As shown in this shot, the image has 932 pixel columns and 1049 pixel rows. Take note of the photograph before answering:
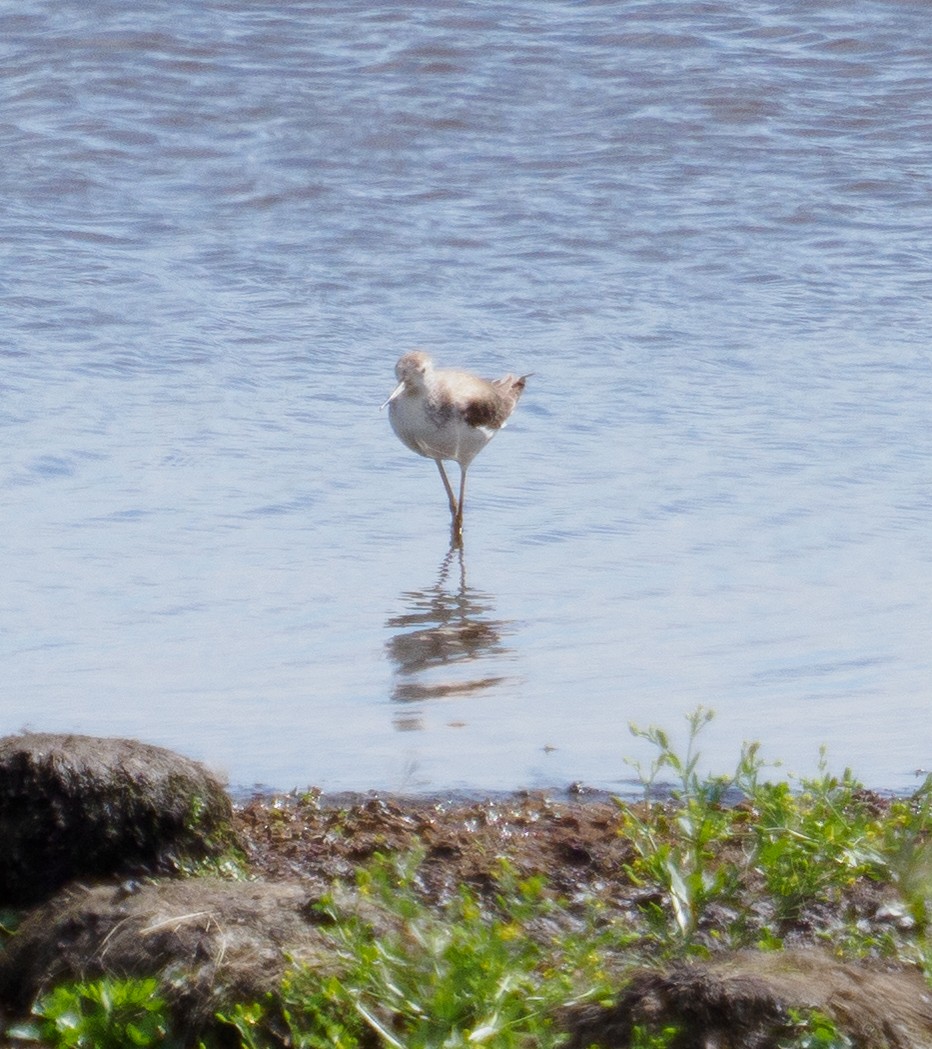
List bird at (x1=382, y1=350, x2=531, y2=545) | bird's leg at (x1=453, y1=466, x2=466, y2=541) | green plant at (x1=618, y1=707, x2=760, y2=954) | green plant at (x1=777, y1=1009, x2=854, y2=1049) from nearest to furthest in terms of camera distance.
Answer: green plant at (x1=777, y1=1009, x2=854, y2=1049) < green plant at (x1=618, y1=707, x2=760, y2=954) < bird's leg at (x1=453, y1=466, x2=466, y2=541) < bird at (x1=382, y1=350, x2=531, y2=545)

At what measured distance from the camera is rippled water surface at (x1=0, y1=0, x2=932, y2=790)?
578 centimetres

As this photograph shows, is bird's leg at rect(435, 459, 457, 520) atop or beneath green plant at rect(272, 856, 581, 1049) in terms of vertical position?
atop

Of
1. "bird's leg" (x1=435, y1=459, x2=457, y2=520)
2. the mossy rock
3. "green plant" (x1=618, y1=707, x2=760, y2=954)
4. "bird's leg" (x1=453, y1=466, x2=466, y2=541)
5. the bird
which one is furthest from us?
the bird

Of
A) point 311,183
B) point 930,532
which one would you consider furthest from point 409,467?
point 311,183

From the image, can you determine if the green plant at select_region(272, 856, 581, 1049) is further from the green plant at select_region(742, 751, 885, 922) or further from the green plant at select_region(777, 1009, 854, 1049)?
the green plant at select_region(742, 751, 885, 922)

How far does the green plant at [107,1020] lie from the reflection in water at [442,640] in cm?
235

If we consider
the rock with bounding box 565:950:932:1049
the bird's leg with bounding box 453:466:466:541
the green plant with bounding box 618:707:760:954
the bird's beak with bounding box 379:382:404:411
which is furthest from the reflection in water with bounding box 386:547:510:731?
the rock with bounding box 565:950:932:1049

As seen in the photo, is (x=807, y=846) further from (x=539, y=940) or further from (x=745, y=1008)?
(x=745, y=1008)

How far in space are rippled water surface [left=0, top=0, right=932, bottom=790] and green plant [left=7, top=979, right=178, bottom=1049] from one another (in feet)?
5.65

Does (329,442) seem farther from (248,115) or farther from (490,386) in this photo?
(248,115)

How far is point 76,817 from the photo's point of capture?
366 centimetres

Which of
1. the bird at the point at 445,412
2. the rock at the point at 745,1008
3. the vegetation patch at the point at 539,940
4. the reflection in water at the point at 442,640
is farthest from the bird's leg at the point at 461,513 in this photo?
the rock at the point at 745,1008

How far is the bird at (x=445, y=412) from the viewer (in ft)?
29.8

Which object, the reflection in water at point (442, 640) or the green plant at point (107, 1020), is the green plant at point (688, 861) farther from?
the reflection in water at point (442, 640)
